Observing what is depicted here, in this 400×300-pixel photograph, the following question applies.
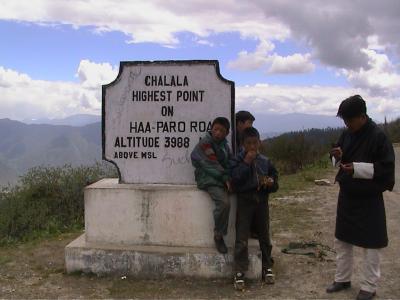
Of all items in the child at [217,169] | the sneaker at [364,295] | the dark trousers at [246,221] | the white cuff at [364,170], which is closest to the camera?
the white cuff at [364,170]

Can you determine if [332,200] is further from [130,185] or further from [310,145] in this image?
[310,145]

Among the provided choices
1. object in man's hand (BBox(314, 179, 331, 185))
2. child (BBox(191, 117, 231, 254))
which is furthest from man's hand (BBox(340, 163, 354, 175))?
object in man's hand (BBox(314, 179, 331, 185))

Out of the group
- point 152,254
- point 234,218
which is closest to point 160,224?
point 152,254

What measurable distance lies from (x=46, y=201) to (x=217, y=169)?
5336 mm

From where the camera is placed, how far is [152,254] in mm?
Result: 5141

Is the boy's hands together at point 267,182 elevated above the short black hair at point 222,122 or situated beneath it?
situated beneath

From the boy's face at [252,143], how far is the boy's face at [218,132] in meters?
0.32

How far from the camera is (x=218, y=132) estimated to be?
5.03m

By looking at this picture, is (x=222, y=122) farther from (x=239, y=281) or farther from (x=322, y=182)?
(x=322, y=182)

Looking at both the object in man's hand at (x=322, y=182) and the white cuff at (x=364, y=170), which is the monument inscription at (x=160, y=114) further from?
the object in man's hand at (x=322, y=182)

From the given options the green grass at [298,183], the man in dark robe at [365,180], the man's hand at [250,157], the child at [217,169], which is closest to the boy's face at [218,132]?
the child at [217,169]

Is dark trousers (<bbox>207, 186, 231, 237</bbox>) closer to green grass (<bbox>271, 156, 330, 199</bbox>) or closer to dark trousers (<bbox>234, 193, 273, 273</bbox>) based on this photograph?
dark trousers (<bbox>234, 193, 273, 273</bbox>)

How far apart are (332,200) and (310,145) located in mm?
9452

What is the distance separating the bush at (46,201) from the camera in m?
8.32
